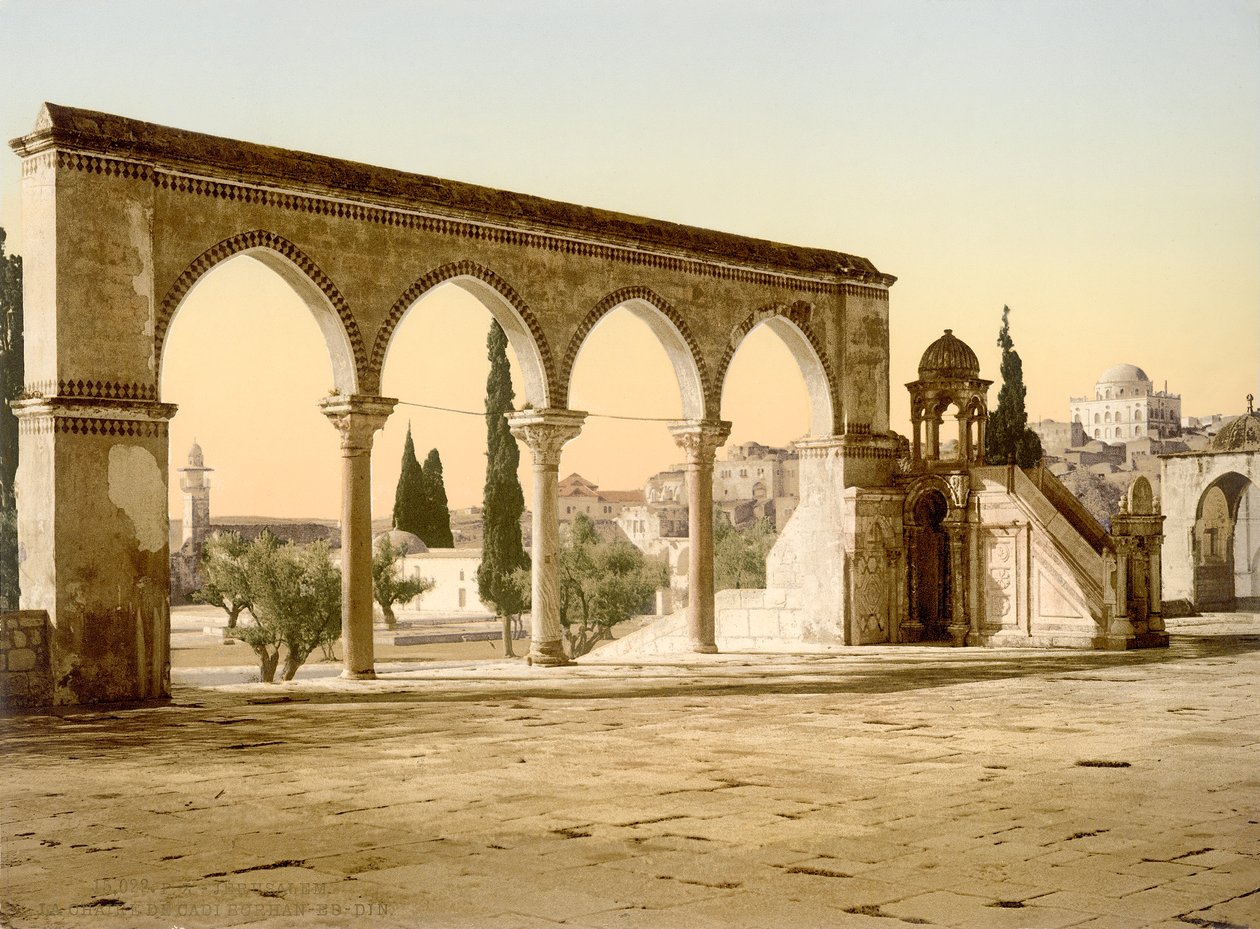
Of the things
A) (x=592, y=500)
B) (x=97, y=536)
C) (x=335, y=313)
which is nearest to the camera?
(x=97, y=536)

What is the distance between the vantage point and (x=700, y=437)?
18.7 meters

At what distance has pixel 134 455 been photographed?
13.3 meters

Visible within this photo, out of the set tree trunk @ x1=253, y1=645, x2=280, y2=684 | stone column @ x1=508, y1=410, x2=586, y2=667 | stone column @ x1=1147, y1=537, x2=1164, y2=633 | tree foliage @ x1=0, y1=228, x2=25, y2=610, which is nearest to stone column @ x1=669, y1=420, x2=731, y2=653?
stone column @ x1=508, y1=410, x2=586, y2=667

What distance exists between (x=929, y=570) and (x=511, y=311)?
724cm

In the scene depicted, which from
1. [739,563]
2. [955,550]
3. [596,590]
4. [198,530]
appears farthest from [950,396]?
[198,530]

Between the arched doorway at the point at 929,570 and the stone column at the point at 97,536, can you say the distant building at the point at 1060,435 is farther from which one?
the stone column at the point at 97,536

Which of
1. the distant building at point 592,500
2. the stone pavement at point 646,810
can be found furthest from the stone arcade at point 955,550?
the distant building at point 592,500

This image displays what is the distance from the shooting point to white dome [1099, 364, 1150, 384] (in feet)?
343

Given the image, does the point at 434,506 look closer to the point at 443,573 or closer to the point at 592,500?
the point at 443,573

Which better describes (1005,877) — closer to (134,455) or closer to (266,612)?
(134,455)

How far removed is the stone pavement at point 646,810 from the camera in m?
5.82

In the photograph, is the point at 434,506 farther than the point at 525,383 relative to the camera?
Yes

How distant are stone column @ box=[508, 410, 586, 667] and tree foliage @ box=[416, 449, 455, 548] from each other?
3689cm

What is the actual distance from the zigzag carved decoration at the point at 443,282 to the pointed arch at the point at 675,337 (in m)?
0.74
